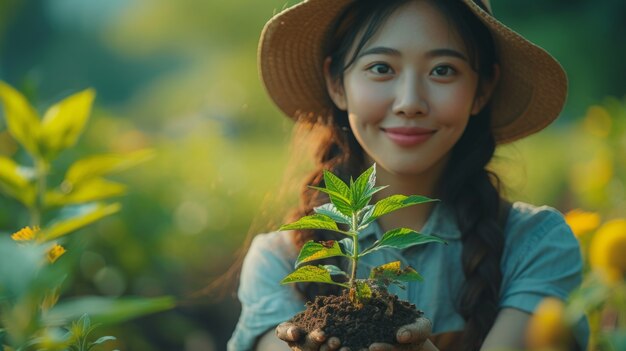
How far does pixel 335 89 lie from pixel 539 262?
0.56 m

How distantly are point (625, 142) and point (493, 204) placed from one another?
3.43 ft

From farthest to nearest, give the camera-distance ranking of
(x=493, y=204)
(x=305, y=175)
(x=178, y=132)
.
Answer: (x=178, y=132) < (x=305, y=175) < (x=493, y=204)

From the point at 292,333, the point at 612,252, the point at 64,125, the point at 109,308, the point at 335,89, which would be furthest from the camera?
the point at 335,89

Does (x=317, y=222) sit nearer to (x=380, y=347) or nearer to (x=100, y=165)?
(x=380, y=347)

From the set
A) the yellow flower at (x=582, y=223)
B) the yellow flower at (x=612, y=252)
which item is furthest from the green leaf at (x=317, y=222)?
the yellow flower at (x=582, y=223)

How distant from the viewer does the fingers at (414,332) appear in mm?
1369

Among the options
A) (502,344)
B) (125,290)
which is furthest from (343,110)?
(125,290)

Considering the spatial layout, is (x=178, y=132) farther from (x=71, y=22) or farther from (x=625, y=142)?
(x=71, y=22)

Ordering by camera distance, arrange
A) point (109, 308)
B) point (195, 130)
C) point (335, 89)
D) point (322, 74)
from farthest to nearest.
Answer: point (195, 130)
point (322, 74)
point (335, 89)
point (109, 308)

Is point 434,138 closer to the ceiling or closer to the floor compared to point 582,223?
closer to the ceiling

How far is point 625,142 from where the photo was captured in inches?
120

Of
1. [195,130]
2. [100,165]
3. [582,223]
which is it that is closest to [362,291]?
[100,165]

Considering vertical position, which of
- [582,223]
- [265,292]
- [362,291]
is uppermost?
[362,291]

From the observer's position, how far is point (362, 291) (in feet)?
4.64
